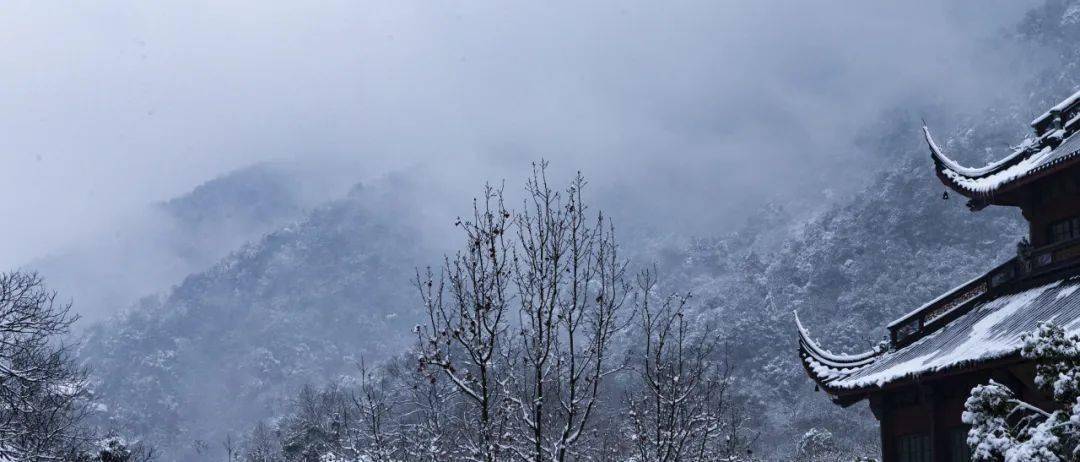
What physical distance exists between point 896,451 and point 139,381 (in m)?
201

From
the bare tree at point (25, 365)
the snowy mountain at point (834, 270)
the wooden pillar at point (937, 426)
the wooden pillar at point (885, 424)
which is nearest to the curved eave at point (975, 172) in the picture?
the wooden pillar at point (937, 426)

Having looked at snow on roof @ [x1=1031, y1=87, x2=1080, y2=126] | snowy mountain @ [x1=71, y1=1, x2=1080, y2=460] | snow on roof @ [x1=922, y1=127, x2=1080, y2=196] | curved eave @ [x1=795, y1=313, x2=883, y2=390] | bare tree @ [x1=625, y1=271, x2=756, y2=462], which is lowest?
bare tree @ [x1=625, y1=271, x2=756, y2=462]

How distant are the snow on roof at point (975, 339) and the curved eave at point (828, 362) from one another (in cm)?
2

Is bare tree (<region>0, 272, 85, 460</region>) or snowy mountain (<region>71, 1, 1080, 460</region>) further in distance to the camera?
snowy mountain (<region>71, 1, 1080, 460</region>)

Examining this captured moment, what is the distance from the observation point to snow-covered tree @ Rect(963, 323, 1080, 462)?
8.30 meters

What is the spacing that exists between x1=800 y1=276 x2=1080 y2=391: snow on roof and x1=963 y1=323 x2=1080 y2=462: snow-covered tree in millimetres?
3010

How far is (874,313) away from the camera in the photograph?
99.1 meters

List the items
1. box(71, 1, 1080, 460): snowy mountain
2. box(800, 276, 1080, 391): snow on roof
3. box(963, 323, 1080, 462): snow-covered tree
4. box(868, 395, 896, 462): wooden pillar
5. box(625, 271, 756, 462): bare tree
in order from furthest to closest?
1. box(71, 1, 1080, 460): snowy mountain
2. box(868, 395, 896, 462): wooden pillar
3. box(800, 276, 1080, 391): snow on roof
4. box(625, 271, 756, 462): bare tree
5. box(963, 323, 1080, 462): snow-covered tree

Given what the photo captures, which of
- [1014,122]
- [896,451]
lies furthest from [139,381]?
[896,451]

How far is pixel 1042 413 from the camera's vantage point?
8.91m

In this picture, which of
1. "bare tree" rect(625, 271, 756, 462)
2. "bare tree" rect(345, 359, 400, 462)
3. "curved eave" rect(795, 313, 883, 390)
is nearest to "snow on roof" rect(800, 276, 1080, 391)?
"curved eave" rect(795, 313, 883, 390)

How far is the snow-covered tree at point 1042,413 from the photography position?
8.30m

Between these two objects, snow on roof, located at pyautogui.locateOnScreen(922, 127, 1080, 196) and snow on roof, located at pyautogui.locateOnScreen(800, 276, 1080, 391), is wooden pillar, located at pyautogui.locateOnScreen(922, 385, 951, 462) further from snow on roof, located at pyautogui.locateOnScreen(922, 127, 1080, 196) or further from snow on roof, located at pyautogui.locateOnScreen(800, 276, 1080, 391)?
snow on roof, located at pyautogui.locateOnScreen(922, 127, 1080, 196)

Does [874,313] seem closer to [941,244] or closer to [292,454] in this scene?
[941,244]
